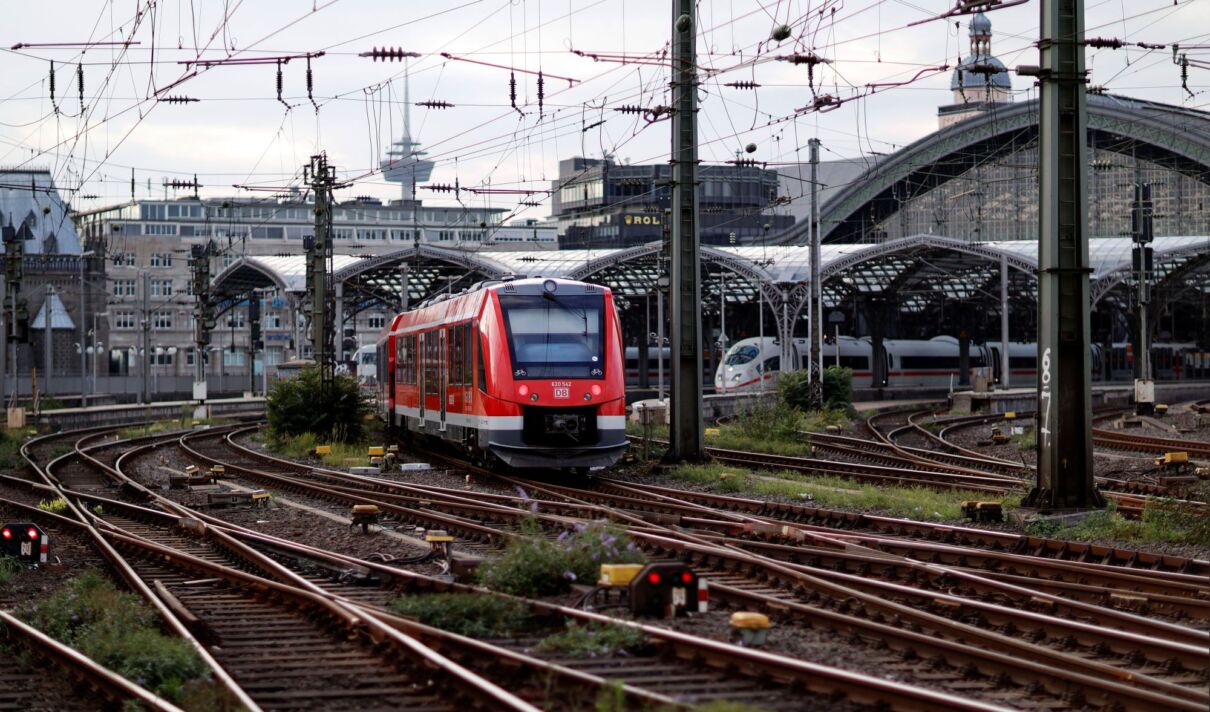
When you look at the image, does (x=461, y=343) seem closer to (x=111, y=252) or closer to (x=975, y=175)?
(x=975, y=175)

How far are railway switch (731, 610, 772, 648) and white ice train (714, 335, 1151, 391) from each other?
56223 millimetres

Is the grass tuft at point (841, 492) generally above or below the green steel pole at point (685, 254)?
below

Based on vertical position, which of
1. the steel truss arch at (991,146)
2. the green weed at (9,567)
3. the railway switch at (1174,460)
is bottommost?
the green weed at (9,567)

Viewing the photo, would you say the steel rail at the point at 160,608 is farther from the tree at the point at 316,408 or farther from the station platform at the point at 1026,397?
the station platform at the point at 1026,397

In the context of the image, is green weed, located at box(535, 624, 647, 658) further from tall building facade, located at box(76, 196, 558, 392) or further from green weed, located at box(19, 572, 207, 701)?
tall building facade, located at box(76, 196, 558, 392)

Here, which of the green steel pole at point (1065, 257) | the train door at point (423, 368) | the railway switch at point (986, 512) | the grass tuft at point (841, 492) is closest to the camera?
the green steel pole at point (1065, 257)

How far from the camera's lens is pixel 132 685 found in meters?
8.82

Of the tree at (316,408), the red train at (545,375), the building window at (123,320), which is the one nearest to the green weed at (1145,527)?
the red train at (545,375)

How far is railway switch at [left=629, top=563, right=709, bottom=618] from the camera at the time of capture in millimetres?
10719

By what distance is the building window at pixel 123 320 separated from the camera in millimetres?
113312

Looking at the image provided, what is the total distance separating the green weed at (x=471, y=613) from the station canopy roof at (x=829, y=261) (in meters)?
44.9

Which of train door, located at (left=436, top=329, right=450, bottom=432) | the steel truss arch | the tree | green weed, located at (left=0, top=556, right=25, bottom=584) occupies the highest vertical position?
the steel truss arch

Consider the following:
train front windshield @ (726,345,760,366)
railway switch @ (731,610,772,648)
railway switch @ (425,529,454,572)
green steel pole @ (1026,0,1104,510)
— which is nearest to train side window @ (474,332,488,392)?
railway switch @ (425,529,454,572)

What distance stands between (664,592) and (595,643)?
49.1 inches
